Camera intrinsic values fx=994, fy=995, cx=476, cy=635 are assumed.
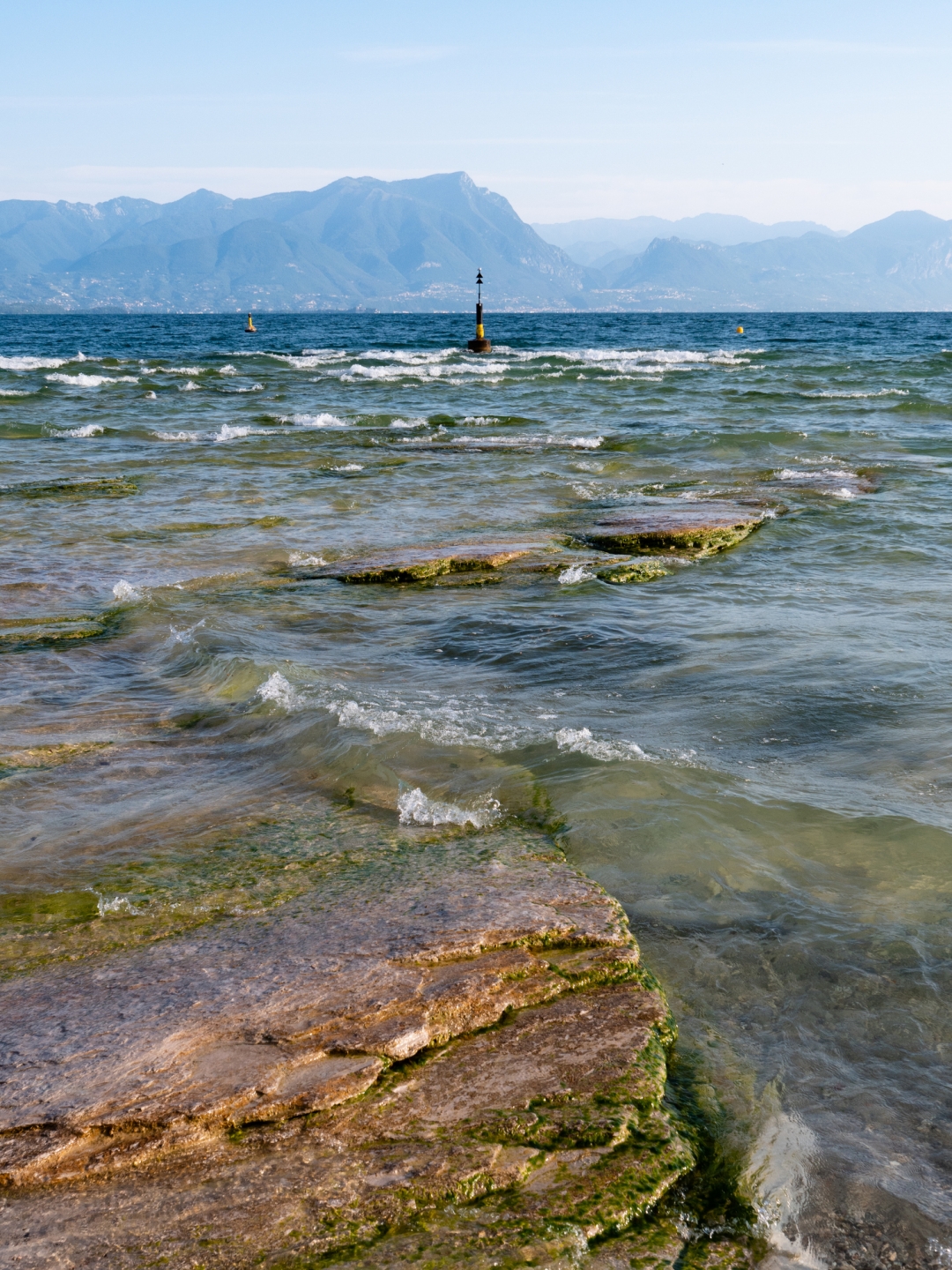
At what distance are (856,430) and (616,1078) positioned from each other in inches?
803

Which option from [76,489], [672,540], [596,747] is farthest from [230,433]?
[596,747]

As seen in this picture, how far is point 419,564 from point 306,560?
138 centimetres

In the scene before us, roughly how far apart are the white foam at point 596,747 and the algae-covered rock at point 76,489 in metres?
10.7

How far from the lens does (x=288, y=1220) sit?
7.87 feet

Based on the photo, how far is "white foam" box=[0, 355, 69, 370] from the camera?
3866cm

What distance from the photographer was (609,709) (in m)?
6.50

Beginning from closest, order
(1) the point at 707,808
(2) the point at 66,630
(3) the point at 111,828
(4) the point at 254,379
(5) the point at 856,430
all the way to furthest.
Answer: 1. (3) the point at 111,828
2. (1) the point at 707,808
3. (2) the point at 66,630
4. (5) the point at 856,430
5. (4) the point at 254,379

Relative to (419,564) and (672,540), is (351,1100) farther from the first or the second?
(672,540)

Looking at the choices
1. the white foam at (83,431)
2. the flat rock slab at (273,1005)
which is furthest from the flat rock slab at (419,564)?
the white foam at (83,431)

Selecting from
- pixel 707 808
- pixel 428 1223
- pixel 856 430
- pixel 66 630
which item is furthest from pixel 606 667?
pixel 856 430

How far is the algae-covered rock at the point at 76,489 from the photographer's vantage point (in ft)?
47.5

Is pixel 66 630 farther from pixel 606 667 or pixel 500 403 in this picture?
pixel 500 403

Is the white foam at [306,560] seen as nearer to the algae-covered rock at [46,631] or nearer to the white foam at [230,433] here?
the algae-covered rock at [46,631]

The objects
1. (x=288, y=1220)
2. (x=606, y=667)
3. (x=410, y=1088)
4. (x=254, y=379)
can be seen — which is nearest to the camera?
(x=288, y=1220)
